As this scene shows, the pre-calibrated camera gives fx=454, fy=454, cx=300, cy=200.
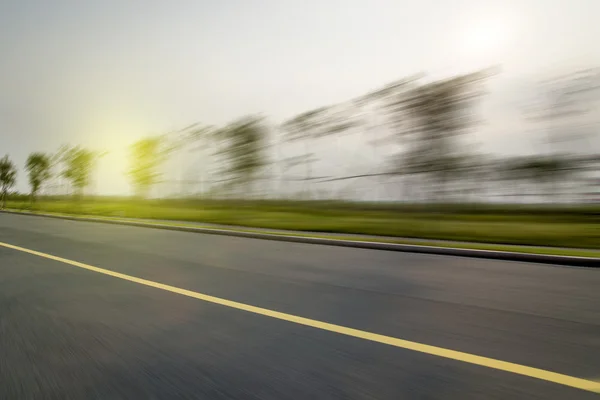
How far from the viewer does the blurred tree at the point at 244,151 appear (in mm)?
26516

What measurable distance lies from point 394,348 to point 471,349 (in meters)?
0.58

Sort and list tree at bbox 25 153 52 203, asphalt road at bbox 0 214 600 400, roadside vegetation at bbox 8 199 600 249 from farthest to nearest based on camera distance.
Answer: tree at bbox 25 153 52 203 → roadside vegetation at bbox 8 199 600 249 → asphalt road at bbox 0 214 600 400

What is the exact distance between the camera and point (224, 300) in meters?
5.33

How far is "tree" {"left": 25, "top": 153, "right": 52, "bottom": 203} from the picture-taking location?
5375 cm

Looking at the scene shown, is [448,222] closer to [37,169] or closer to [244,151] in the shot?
[244,151]

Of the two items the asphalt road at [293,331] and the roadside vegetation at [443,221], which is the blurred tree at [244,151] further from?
the asphalt road at [293,331]

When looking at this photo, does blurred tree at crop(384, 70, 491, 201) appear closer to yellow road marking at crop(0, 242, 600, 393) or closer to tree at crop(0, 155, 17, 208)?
yellow road marking at crop(0, 242, 600, 393)

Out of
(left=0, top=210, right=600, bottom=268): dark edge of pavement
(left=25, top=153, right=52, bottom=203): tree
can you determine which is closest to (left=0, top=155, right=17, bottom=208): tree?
(left=25, top=153, right=52, bottom=203): tree

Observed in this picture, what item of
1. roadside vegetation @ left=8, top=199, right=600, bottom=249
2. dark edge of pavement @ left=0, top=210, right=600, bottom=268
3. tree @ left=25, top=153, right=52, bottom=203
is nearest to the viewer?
dark edge of pavement @ left=0, top=210, right=600, bottom=268

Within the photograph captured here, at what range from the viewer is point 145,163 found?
32.5 meters

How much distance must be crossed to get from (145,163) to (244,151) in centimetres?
954

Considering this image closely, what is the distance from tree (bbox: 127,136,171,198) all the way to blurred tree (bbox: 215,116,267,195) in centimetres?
620

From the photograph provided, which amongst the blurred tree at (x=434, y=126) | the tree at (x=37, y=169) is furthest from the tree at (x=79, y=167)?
the blurred tree at (x=434, y=126)

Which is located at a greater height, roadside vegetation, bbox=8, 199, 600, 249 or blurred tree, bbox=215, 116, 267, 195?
blurred tree, bbox=215, 116, 267, 195
